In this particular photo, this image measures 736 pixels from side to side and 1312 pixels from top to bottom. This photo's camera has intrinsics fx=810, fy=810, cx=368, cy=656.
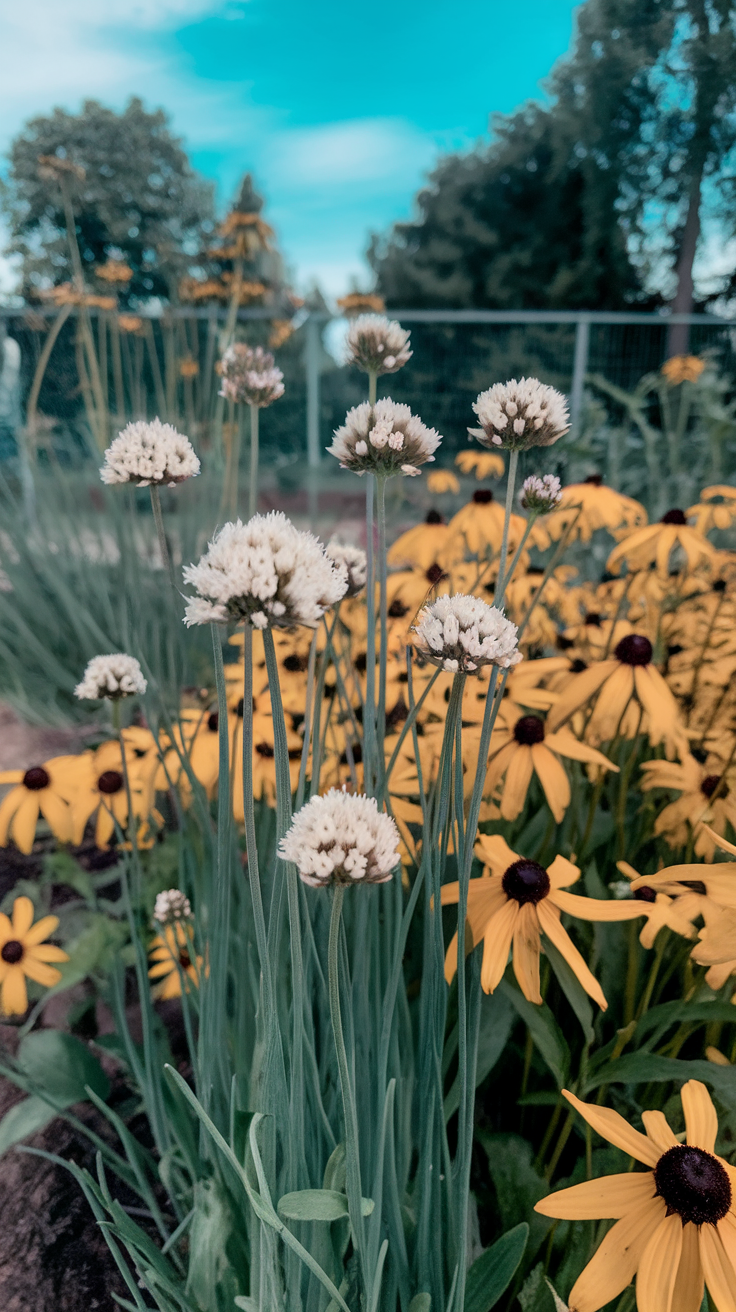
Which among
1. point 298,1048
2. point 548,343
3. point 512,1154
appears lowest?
point 512,1154

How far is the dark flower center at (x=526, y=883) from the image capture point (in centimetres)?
65

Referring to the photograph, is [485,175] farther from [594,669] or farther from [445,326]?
[594,669]

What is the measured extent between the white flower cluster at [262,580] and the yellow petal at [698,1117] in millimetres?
418

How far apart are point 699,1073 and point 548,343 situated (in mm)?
7763

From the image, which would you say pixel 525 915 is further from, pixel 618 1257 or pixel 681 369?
pixel 681 369

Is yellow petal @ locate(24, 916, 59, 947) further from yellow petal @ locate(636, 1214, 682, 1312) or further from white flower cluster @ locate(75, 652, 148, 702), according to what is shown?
yellow petal @ locate(636, 1214, 682, 1312)

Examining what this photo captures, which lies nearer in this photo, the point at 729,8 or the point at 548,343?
the point at 729,8

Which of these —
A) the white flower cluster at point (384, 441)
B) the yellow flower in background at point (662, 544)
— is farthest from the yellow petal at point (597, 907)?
the yellow flower in background at point (662, 544)

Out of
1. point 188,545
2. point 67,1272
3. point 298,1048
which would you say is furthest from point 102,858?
point 298,1048

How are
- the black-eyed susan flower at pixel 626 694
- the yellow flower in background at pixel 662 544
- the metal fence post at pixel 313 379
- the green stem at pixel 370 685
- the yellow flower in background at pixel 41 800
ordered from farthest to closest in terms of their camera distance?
the metal fence post at pixel 313 379 → the yellow flower in background at pixel 662 544 → the yellow flower in background at pixel 41 800 → the black-eyed susan flower at pixel 626 694 → the green stem at pixel 370 685

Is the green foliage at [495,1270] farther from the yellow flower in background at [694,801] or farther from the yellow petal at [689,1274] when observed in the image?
the yellow flower in background at [694,801]

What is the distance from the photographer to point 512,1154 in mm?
758

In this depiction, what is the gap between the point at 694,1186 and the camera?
48cm

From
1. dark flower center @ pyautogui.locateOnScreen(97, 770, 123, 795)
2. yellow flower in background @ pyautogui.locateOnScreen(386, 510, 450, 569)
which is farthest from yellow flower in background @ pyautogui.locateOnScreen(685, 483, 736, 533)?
dark flower center @ pyautogui.locateOnScreen(97, 770, 123, 795)
